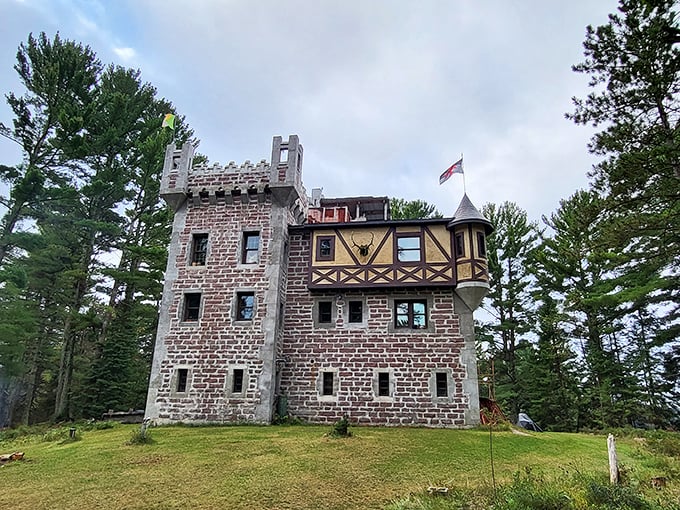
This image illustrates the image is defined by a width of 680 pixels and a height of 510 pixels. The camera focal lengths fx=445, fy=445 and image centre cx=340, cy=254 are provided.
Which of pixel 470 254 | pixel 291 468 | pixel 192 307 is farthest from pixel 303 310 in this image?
pixel 291 468

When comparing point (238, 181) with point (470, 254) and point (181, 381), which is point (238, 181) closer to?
point (181, 381)

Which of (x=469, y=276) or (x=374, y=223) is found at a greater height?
(x=374, y=223)

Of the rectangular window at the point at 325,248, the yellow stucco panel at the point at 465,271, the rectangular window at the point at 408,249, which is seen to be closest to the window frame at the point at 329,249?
the rectangular window at the point at 325,248

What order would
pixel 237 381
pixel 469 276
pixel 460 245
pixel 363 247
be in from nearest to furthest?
1. pixel 237 381
2. pixel 469 276
3. pixel 460 245
4. pixel 363 247

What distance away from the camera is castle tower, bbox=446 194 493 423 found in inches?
685

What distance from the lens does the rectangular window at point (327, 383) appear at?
18.2m

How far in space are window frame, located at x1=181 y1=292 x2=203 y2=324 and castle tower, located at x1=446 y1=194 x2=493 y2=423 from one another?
1092 centimetres

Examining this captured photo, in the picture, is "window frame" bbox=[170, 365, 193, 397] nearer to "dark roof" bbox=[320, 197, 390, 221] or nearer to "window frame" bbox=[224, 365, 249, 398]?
"window frame" bbox=[224, 365, 249, 398]

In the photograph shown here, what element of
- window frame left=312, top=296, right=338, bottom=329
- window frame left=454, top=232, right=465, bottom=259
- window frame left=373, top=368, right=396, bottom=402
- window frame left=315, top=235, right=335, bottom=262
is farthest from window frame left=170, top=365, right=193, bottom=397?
window frame left=454, top=232, right=465, bottom=259

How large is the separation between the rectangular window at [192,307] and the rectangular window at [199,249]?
147 centimetres

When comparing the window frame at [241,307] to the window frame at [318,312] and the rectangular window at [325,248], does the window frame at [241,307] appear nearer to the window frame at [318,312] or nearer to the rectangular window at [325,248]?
the window frame at [318,312]

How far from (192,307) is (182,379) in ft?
A: 10.0

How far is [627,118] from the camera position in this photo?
12312 mm

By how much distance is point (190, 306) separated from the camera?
19531mm
